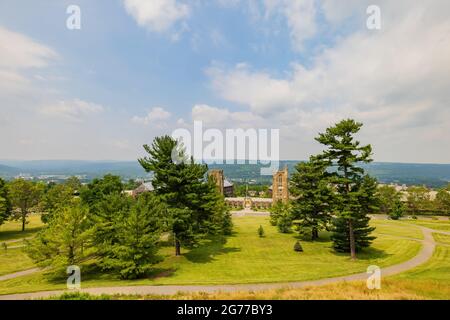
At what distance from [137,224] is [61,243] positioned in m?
6.89

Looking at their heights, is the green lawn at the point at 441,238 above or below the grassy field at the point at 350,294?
below

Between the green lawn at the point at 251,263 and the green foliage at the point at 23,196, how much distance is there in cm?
3520

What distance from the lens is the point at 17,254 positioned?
34906 millimetres

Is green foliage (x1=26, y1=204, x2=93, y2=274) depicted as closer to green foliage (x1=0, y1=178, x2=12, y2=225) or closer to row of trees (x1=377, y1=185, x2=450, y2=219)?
green foliage (x1=0, y1=178, x2=12, y2=225)

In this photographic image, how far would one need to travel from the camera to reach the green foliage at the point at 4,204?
46.4m

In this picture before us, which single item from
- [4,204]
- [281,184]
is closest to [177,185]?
[4,204]

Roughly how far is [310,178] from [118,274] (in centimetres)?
2867

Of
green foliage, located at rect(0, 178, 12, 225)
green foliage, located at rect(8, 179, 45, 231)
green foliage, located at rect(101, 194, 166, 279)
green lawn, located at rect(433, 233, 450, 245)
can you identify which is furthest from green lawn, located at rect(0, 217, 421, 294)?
green foliage, located at rect(8, 179, 45, 231)

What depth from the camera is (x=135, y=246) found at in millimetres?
23125

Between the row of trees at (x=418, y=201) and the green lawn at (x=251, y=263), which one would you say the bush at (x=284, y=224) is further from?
the row of trees at (x=418, y=201)

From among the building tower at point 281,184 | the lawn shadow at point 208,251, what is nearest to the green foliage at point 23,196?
the lawn shadow at point 208,251

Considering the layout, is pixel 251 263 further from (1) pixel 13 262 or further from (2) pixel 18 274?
(1) pixel 13 262

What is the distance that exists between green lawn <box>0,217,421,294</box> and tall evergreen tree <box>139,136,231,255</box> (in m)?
3.46
